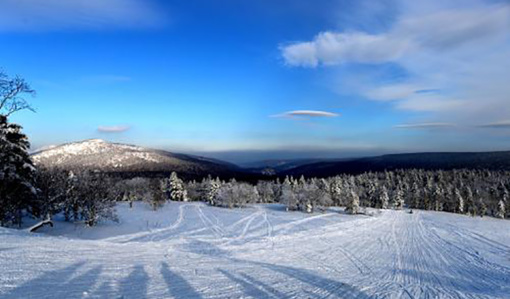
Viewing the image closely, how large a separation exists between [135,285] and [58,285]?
2147 mm

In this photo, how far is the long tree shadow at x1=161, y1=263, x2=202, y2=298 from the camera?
9.84 meters

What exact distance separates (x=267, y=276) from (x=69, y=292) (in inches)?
303

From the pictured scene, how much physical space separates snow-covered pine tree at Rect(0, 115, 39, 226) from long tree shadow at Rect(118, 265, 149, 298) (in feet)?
69.7

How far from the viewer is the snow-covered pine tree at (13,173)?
26328 mm

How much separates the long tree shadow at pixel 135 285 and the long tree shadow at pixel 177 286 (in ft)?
2.45

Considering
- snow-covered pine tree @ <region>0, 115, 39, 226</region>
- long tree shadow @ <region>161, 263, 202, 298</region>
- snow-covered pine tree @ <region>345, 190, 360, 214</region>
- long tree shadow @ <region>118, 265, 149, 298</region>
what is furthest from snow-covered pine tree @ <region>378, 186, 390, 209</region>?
long tree shadow @ <region>118, 265, 149, 298</region>

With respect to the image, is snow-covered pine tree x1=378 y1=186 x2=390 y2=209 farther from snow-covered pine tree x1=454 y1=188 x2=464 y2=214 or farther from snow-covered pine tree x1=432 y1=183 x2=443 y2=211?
snow-covered pine tree x1=454 y1=188 x2=464 y2=214

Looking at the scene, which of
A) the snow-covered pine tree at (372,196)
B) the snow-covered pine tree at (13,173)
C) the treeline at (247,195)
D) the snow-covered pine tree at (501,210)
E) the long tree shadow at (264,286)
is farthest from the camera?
the snow-covered pine tree at (372,196)

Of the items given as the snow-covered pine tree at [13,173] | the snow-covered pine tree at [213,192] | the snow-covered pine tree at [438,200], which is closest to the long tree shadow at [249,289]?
the snow-covered pine tree at [13,173]

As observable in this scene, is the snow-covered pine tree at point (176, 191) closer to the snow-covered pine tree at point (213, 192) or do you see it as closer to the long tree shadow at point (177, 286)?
the snow-covered pine tree at point (213, 192)

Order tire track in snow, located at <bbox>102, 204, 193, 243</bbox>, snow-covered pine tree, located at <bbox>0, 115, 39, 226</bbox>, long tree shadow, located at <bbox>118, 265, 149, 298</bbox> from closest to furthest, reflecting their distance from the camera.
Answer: long tree shadow, located at <bbox>118, 265, 149, 298</bbox> → snow-covered pine tree, located at <bbox>0, 115, 39, 226</bbox> → tire track in snow, located at <bbox>102, 204, 193, 243</bbox>

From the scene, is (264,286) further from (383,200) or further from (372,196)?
(372,196)

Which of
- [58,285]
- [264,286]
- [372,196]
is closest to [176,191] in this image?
[372,196]

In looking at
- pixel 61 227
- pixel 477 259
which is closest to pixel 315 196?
pixel 477 259
